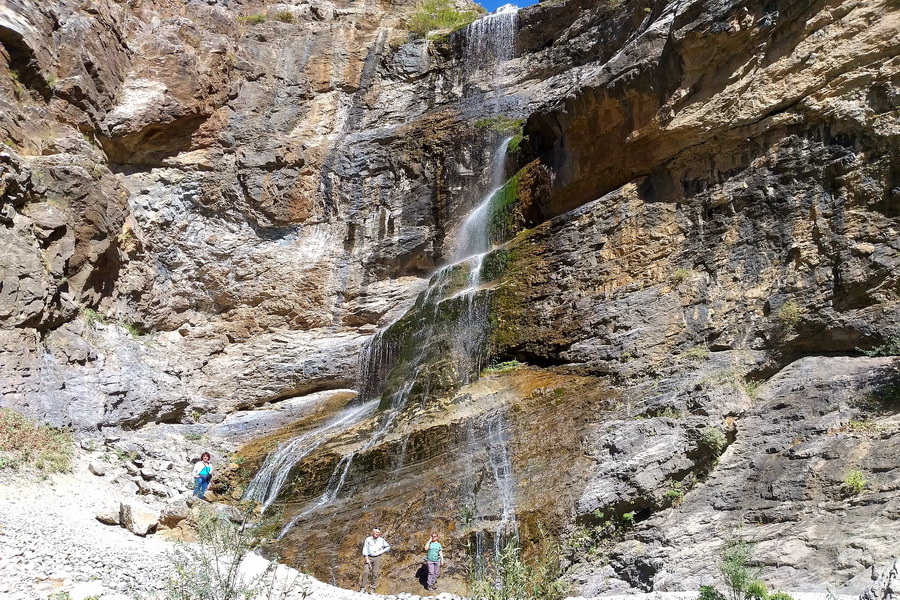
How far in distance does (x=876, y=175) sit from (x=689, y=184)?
10.7ft

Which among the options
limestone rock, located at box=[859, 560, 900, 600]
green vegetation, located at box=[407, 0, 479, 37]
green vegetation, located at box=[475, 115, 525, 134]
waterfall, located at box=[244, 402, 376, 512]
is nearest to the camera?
limestone rock, located at box=[859, 560, 900, 600]

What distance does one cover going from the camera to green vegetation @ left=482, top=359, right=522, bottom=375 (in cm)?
1400

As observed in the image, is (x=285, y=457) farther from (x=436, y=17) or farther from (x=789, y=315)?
(x=436, y=17)

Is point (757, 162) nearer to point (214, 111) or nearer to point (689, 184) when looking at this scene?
point (689, 184)

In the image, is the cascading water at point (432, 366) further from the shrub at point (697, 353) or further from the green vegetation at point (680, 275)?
the green vegetation at point (680, 275)

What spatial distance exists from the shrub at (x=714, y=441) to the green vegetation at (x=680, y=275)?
3425mm

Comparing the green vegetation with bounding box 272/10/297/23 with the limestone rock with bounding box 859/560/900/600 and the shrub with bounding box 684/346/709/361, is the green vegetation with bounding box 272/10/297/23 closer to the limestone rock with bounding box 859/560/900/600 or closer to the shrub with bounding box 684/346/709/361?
the shrub with bounding box 684/346/709/361

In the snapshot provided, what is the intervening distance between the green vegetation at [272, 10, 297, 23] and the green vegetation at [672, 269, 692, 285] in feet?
62.6

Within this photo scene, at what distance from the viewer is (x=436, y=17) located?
27219mm

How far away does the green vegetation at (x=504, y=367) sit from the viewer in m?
14.0

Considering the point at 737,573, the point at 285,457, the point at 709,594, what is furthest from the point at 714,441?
the point at 285,457

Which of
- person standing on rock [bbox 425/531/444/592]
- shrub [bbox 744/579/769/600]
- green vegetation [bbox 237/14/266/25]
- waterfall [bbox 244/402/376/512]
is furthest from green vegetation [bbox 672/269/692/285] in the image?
green vegetation [bbox 237/14/266/25]

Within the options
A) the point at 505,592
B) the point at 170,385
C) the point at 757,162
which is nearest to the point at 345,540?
the point at 505,592

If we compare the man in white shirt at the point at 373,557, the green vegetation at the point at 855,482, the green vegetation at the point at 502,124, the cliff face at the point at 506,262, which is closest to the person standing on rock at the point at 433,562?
the cliff face at the point at 506,262
